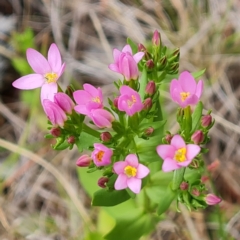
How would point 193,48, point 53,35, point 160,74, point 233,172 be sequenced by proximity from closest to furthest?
point 160,74 < point 233,172 < point 193,48 < point 53,35

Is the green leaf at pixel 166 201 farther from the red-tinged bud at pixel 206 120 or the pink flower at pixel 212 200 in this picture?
the red-tinged bud at pixel 206 120

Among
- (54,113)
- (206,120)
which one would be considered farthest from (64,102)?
(206,120)

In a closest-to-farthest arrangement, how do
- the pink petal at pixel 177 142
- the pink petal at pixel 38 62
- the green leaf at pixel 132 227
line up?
the pink petal at pixel 177 142 → the pink petal at pixel 38 62 → the green leaf at pixel 132 227

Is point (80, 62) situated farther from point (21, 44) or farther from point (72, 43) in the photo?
point (21, 44)

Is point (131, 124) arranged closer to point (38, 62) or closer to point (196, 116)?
point (196, 116)

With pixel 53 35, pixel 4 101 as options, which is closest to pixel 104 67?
pixel 53 35

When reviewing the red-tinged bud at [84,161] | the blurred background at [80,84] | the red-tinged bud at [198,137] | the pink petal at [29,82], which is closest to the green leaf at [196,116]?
the red-tinged bud at [198,137]
